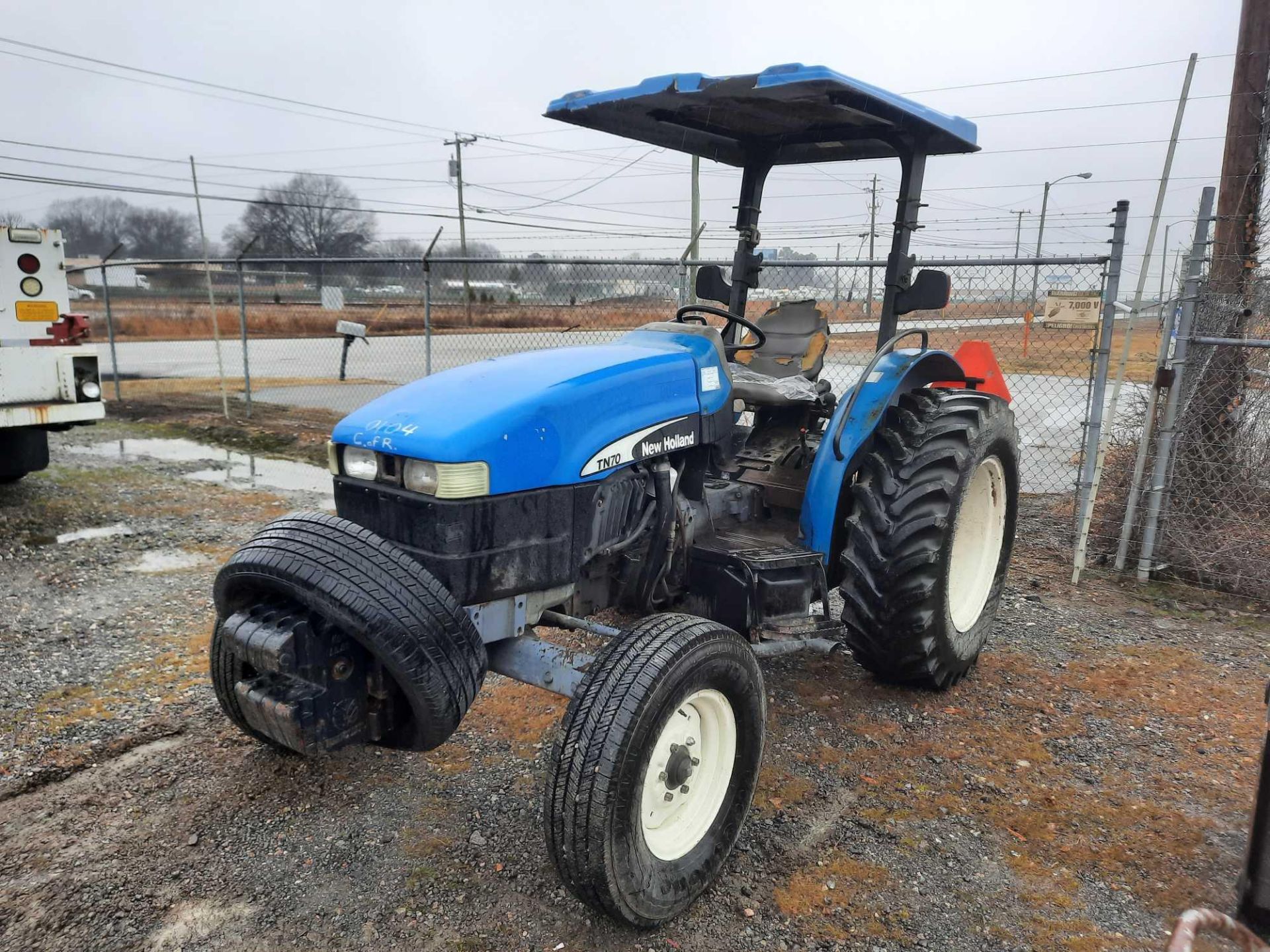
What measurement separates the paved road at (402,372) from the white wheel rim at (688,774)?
148 inches

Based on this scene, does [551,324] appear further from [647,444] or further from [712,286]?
[647,444]

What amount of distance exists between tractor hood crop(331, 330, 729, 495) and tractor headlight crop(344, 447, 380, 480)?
0.03 meters

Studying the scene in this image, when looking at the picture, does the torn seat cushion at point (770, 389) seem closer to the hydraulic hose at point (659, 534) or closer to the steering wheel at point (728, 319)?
the steering wheel at point (728, 319)

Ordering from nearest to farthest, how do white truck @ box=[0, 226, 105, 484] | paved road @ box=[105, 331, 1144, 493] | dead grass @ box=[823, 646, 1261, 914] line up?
dead grass @ box=[823, 646, 1261, 914] < white truck @ box=[0, 226, 105, 484] < paved road @ box=[105, 331, 1144, 493]

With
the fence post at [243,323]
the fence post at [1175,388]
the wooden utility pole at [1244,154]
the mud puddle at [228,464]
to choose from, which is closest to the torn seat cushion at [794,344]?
the fence post at [1175,388]

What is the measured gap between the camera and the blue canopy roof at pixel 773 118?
2.93 m

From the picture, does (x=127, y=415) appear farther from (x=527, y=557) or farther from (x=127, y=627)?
(x=527, y=557)

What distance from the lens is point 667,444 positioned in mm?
3051

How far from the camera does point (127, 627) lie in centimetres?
427

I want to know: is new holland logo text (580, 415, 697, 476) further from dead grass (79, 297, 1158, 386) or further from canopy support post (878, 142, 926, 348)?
dead grass (79, 297, 1158, 386)

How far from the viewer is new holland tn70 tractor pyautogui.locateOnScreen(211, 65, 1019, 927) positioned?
226 centimetres

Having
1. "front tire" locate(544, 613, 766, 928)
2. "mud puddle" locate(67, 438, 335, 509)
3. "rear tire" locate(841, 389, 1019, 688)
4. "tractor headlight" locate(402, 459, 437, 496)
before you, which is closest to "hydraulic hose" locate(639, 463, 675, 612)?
"front tire" locate(544, 613, 766, 928)

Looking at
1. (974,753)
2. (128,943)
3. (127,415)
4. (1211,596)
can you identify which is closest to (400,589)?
(128,943)

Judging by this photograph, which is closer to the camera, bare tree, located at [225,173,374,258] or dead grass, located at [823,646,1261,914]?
dead grass, located at [823,646,1261,914]
